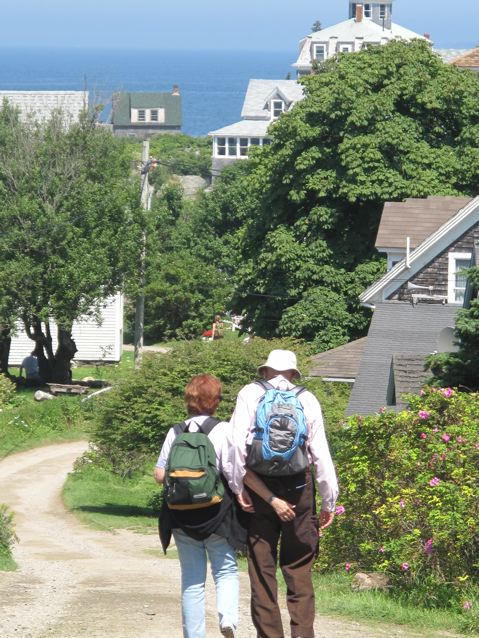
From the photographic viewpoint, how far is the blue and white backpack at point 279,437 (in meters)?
8.40

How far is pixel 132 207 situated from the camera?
133ft

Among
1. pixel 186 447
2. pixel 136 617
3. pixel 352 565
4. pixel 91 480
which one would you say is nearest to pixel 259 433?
pixel 186 447

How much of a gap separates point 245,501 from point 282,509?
268 mm

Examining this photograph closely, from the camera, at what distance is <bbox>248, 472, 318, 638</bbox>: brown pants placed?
28.4 ft

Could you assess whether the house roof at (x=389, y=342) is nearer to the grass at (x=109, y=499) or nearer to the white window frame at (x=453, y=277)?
the white window frame at (x=453, y=277)

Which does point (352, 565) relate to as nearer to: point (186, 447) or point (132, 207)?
point (186, 447)

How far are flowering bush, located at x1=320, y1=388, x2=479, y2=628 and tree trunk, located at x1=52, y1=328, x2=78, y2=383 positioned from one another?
29.3 m

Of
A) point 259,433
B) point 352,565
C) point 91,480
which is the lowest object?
point 91,480

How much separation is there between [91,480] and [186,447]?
21.5m

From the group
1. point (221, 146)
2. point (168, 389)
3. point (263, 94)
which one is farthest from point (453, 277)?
point (263, 94)

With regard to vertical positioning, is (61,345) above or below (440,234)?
below

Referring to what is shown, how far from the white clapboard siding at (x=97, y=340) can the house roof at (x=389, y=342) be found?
73.8 ft

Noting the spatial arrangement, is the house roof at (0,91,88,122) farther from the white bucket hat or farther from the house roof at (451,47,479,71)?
the white bucket hat

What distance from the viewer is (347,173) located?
135 feet
